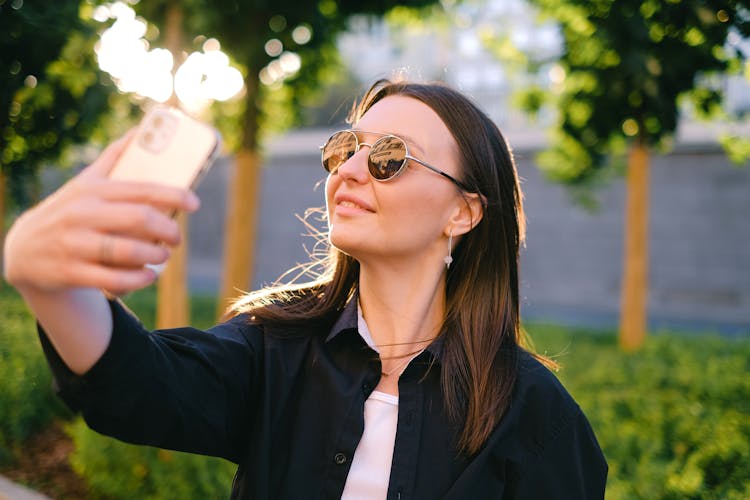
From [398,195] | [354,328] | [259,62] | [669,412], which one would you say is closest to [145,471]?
[354,328]

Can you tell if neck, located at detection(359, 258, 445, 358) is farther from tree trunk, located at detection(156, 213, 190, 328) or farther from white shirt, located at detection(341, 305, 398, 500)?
tree trunk, located at detection(156, 213, 190, 328)

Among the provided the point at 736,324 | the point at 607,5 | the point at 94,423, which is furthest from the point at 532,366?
the point at 736,324

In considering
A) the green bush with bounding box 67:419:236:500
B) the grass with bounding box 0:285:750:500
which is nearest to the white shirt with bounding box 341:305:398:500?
the grass with bounding box 0:285:750:500

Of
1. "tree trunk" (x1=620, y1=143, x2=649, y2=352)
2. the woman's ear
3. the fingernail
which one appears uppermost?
the fingernail

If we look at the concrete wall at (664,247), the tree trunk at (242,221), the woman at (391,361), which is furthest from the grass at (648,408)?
the concrete wall at (664,247)

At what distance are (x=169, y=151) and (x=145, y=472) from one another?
3.66m

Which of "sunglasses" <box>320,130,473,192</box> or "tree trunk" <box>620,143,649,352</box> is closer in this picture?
"sunglasses" <box>320,130,473,192</box>

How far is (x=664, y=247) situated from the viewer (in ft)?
53.2

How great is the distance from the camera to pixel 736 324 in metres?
15.4

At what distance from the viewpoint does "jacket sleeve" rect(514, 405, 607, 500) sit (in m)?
1.70

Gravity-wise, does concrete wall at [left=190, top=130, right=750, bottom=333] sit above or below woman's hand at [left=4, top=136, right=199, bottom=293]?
below

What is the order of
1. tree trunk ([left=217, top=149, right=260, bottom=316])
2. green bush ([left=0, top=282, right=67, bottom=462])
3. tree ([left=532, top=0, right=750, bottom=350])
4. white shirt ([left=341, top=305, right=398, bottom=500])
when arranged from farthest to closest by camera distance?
tree trunk ([left=217, top=149, right=260, bottom=316]), green bush ([left=0, top=282, right=67, bottom=462]), tree ([left=532, top=0, right=750, bottom=350]), white shirt ([left=341, top=305, right=398, bottom=500])

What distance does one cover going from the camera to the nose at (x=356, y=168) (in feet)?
6.07

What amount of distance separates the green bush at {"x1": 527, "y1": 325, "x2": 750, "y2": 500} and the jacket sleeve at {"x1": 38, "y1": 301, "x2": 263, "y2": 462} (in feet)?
4.20
